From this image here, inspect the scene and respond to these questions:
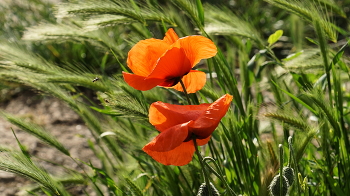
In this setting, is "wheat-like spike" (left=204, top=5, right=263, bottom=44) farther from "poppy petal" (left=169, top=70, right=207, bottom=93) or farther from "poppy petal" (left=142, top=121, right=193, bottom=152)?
"poppy petal" (left=142, top=121, right=193, bottom=152)

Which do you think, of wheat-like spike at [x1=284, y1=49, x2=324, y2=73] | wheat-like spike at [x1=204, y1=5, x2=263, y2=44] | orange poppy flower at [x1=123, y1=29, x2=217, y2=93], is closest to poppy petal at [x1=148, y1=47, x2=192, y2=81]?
orange poppy flower at [x1=123, y1=29, x2=217, y2=93]

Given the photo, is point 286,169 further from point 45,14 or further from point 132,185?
point 45,14

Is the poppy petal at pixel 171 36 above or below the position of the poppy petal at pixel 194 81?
above

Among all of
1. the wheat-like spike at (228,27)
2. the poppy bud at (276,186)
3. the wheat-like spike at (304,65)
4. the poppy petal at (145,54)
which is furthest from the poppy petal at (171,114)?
the wheat-like spike at (304,65)

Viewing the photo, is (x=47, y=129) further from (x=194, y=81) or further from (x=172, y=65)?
(x=172, y=65)

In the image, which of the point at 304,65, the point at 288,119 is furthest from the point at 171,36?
the point at 304,65

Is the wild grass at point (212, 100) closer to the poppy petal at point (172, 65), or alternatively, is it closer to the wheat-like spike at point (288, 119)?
the wheat-like spike at point (288, 119)

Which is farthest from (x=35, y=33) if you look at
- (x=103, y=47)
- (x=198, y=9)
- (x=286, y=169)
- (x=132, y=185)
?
(x=286, y=169)
